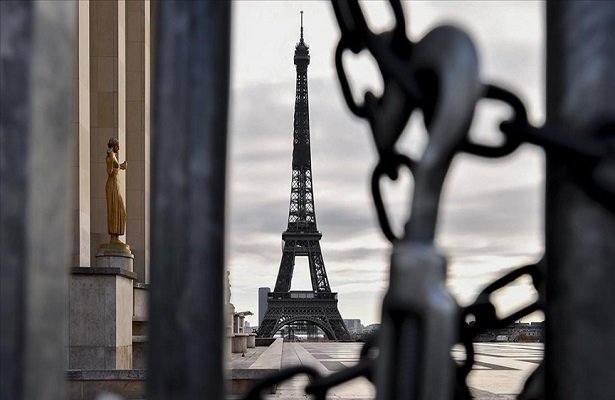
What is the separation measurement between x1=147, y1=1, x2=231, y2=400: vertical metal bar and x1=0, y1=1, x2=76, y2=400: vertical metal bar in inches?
3.4

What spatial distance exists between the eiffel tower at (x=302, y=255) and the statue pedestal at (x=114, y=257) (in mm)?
23750

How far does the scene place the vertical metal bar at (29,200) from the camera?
66 centimetres

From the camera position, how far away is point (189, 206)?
2.22 ft

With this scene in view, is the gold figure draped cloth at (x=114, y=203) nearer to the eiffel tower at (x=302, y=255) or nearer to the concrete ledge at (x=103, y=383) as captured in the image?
the concrete ledge at (x=103, y=383)

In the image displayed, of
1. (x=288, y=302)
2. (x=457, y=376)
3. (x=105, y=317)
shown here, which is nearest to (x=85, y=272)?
(x=105, y=317)

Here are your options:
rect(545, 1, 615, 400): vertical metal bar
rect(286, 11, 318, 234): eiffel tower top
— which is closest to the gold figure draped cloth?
rect(545, 1, 615, 400): vertical metal bar

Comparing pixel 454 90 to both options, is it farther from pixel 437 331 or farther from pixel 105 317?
pixel 105 317

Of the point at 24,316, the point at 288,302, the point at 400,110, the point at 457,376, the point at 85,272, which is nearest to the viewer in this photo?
the point at 24,316

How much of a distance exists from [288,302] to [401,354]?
38.5 metres

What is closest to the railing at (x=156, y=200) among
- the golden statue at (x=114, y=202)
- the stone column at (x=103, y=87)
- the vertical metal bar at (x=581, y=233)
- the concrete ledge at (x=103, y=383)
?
the vertical metal bar at (x=581, y=233)

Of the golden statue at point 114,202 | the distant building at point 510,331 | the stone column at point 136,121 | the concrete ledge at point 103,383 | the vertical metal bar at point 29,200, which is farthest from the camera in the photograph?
the stone column at point 136,121

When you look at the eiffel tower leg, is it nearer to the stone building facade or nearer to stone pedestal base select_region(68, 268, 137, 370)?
the stone building facade

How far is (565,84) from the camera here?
0.84 metres

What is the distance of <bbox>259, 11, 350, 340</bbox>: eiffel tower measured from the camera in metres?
39.0
